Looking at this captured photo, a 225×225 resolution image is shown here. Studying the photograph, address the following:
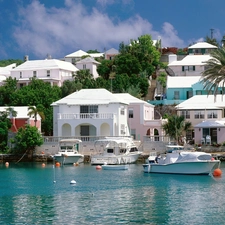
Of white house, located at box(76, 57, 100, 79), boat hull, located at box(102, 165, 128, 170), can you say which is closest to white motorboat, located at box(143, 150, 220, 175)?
boat hull, located at box(102, 165, 128, 170)

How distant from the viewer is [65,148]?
3467 inches

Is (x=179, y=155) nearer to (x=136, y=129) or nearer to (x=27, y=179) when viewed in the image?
(x=27, y=179)

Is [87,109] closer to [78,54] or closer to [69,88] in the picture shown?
[69,88]

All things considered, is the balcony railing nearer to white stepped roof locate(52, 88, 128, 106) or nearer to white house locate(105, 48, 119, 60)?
white stepped roof locate(52, 88, 128, 106)

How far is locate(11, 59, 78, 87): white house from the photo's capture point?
406ft

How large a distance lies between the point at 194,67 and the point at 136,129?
3411cm

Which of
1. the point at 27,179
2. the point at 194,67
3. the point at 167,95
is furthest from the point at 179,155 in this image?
the point at 194,67

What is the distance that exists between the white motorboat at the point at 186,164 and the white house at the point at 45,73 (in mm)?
58025

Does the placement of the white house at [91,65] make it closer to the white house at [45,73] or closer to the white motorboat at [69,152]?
the white house at [45,73]

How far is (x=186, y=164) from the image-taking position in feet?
217

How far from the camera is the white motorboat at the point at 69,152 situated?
83812 mm

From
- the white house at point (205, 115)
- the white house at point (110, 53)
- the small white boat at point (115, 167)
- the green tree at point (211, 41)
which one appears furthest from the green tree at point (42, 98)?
the green tree at point (211, 41)

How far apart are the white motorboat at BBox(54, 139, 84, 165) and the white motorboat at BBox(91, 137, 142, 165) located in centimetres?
294

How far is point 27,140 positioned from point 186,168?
29.0 metres
